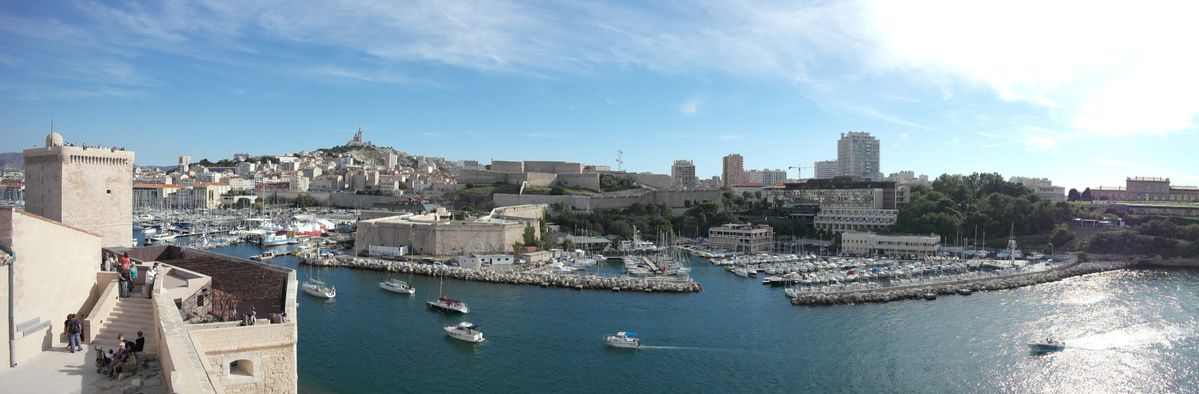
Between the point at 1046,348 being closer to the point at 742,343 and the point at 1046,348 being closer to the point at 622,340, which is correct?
the point at 742,343

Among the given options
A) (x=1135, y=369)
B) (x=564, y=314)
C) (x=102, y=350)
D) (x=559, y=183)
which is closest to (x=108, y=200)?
(x=102, y=350)

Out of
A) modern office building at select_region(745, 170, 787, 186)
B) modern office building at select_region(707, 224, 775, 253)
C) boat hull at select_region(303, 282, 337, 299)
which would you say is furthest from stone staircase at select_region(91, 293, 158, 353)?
modern office building at select_region(745, 170, 787, 186)

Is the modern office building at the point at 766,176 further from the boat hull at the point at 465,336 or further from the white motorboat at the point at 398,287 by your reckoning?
the boat hull at the point at 465,336

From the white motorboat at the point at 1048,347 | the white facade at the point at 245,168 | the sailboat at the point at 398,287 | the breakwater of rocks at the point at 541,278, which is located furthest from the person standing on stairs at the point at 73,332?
the white facade at the point at 245,168

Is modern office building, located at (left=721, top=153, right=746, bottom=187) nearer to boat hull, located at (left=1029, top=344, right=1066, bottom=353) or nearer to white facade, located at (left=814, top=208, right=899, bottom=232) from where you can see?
white facade, located at (left=814, top=208, right=899, bottom=232)

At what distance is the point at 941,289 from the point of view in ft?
46.6

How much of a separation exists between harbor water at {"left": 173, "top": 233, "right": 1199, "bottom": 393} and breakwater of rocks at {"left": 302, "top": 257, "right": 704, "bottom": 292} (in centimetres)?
42

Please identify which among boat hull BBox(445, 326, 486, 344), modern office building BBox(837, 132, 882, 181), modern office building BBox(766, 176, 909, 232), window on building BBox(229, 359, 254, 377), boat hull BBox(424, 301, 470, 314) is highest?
modern office building BBox(837, 132, 882, 181)

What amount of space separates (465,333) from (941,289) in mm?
9522

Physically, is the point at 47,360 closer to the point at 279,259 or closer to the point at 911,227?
the point at 279,259

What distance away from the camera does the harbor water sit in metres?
8.38

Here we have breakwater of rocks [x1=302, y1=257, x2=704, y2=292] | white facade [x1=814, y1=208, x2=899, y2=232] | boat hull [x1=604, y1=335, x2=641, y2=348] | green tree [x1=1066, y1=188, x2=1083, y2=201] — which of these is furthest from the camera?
green tree [x1=1066, y1=188, x2=1083, y2=201]

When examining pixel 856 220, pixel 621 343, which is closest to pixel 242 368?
pixel 621 343

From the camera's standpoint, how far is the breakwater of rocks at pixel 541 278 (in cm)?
1411
